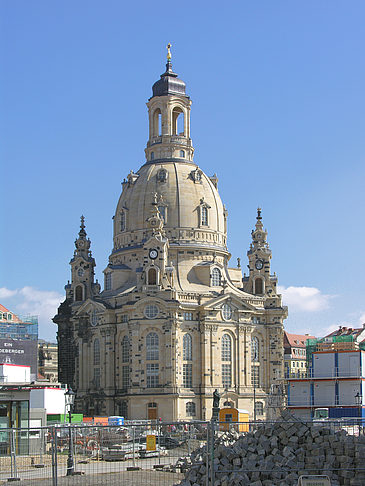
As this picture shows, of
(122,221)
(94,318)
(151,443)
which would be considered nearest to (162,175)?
(122,221)

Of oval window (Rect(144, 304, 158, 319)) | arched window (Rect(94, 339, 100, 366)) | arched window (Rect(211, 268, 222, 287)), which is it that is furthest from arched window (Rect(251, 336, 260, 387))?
arched window (Rect(94, 339, 100, 366))

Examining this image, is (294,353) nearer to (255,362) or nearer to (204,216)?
(255,362)

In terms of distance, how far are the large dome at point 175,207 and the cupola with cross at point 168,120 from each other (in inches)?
95.3

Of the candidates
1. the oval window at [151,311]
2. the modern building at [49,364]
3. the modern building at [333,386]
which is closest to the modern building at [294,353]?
the modern building at [49,364]

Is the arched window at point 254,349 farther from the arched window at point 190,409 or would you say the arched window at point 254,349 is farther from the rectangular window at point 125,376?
the rectangular window at point 125,376

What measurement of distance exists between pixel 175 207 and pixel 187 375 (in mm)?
21153

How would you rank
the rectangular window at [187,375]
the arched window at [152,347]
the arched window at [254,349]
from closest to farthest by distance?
the arched window at [152,347]
the rectangular window at [187,375]
the arched window at [254,349]

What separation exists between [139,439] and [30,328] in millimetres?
60629

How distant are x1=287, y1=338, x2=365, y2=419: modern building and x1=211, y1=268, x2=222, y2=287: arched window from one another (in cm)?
3460

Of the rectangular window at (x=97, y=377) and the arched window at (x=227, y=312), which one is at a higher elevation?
the arched window at (x=227, y=312)

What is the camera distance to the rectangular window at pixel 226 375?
9504 centimetres

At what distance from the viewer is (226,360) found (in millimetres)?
96000

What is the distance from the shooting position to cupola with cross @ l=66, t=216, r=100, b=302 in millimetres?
106500

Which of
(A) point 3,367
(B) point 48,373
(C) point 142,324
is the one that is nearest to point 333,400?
(A) point 3,367
